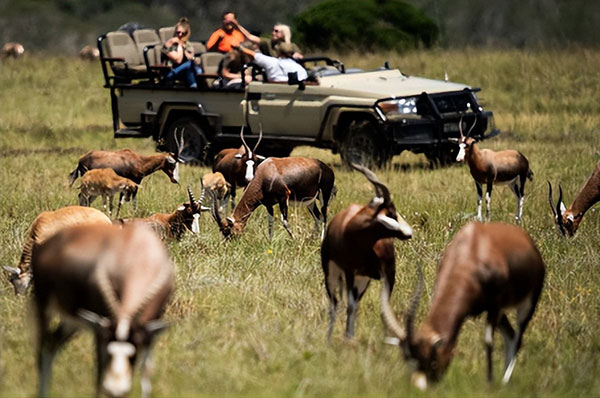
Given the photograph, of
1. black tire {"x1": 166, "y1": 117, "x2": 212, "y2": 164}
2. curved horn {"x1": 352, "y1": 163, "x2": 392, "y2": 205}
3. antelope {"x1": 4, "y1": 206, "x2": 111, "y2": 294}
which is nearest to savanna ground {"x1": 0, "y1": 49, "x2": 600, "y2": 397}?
antelope {"x1": 4, "y1": 206, "x2": 111, "y2": 294}

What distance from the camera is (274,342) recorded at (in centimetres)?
736

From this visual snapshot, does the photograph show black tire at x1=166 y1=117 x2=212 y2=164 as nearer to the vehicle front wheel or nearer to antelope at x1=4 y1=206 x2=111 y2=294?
the vehicle front wheel

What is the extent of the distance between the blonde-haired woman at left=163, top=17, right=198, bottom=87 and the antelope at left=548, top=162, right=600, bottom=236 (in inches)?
273

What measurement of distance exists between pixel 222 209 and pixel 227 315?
181 inches

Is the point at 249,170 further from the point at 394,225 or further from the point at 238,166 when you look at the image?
the point at 394,225

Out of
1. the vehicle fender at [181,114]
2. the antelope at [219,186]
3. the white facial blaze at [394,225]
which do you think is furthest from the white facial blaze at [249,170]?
the white facial blaze at [394,225]

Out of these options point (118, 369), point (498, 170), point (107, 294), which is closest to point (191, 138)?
point (498, 170)

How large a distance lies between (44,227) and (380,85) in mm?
8429

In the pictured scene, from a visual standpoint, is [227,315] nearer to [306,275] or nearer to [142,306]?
[306,275]

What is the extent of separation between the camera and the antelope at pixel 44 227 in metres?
8.48

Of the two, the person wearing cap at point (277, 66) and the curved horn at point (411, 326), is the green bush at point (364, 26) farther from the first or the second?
the curved horn at point (411, 326)

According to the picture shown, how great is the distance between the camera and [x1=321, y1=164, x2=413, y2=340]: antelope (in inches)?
281

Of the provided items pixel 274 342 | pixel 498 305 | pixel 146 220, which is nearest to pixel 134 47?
pixel 146 220

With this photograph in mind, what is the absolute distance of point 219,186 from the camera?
496 inches
